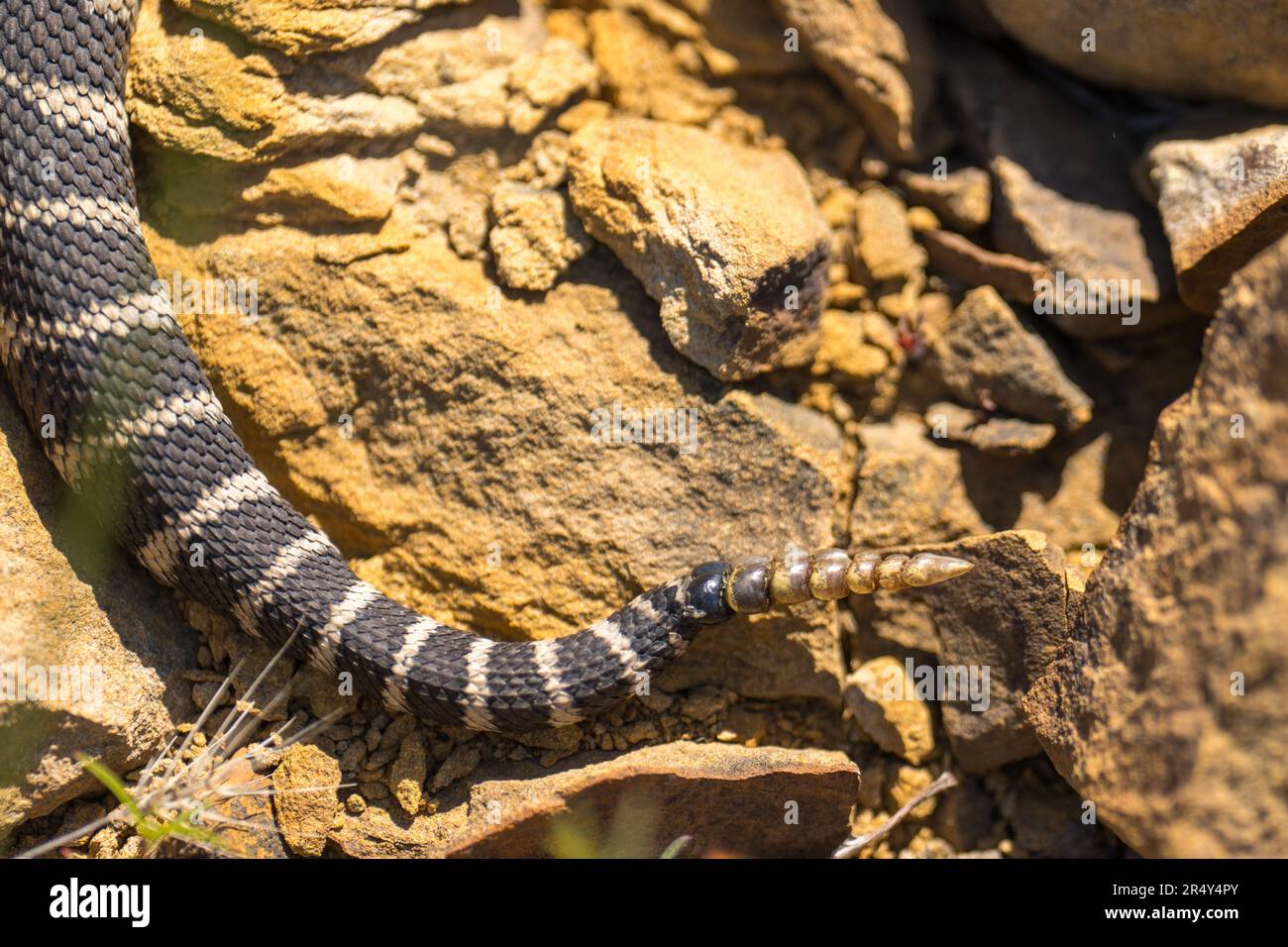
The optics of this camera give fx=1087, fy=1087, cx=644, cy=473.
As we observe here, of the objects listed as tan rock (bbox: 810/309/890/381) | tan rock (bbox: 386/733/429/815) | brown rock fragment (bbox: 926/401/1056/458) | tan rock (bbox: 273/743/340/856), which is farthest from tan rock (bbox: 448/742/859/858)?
tan rock (bbox: 810/309/890/381)

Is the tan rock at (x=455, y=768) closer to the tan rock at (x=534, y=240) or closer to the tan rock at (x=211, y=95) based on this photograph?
the tan rock at (x=534, y=240)

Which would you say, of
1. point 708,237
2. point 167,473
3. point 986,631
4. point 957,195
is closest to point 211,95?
point 167,473

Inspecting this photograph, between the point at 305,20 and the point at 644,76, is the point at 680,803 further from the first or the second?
the point at 305,20

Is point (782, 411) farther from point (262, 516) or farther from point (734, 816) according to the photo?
point (262, 516)

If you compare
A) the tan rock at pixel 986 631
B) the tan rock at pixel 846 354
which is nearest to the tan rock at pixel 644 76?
the tan rock at pixel 846 354

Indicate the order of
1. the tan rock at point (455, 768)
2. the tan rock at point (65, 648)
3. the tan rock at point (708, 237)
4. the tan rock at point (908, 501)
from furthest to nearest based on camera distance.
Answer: the tan rock at point (908, 501) < the tan rock at point (708, 237) < the tan rock at point (455, 768) < the tan rock at point (65, 648)

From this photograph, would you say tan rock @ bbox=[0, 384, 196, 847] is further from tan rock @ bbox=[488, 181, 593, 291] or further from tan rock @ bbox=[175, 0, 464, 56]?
tan rock @ bbox=[488, 181, 593, 291]
